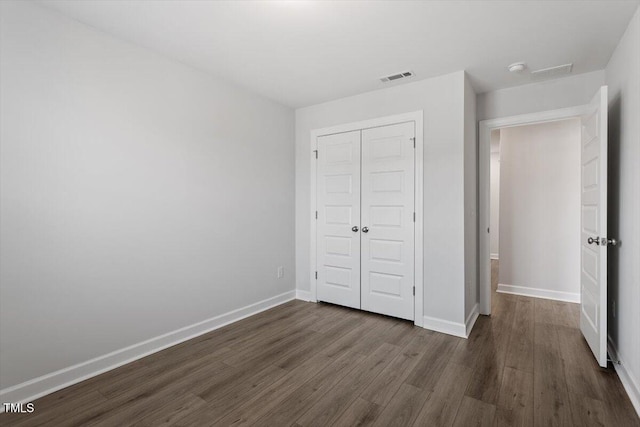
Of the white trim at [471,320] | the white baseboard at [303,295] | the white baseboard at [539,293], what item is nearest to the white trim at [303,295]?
the white baseboard at [303,295]

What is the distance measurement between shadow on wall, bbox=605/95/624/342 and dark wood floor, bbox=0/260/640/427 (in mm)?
468

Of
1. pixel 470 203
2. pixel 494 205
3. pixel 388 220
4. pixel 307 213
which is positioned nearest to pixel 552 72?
pixel 470 203

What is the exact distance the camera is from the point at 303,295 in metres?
4.27

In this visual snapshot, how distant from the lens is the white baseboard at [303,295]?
166 inches

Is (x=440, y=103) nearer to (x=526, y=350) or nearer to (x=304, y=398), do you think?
(x=526, y=350)

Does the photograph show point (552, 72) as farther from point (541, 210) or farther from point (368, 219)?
point (368, 219)

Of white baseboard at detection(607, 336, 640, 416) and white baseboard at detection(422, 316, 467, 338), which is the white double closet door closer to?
white baseboard at detection(422, 316, 467, 338)

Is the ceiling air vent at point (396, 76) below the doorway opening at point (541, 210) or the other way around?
the other way around

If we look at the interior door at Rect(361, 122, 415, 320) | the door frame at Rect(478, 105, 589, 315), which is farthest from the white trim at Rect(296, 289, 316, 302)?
the door frame at Rect(478, 105, 589, 315)

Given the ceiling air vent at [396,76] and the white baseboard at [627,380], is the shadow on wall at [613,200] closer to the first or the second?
the white baseboard at [627,380]

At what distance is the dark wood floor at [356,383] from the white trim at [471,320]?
68 mm

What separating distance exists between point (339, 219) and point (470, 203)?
150cm

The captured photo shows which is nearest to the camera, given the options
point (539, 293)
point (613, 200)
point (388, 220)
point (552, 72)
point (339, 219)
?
point (613, 200)

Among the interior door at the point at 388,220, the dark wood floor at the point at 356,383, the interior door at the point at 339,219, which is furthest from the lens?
the interior door at the point at 339,219
